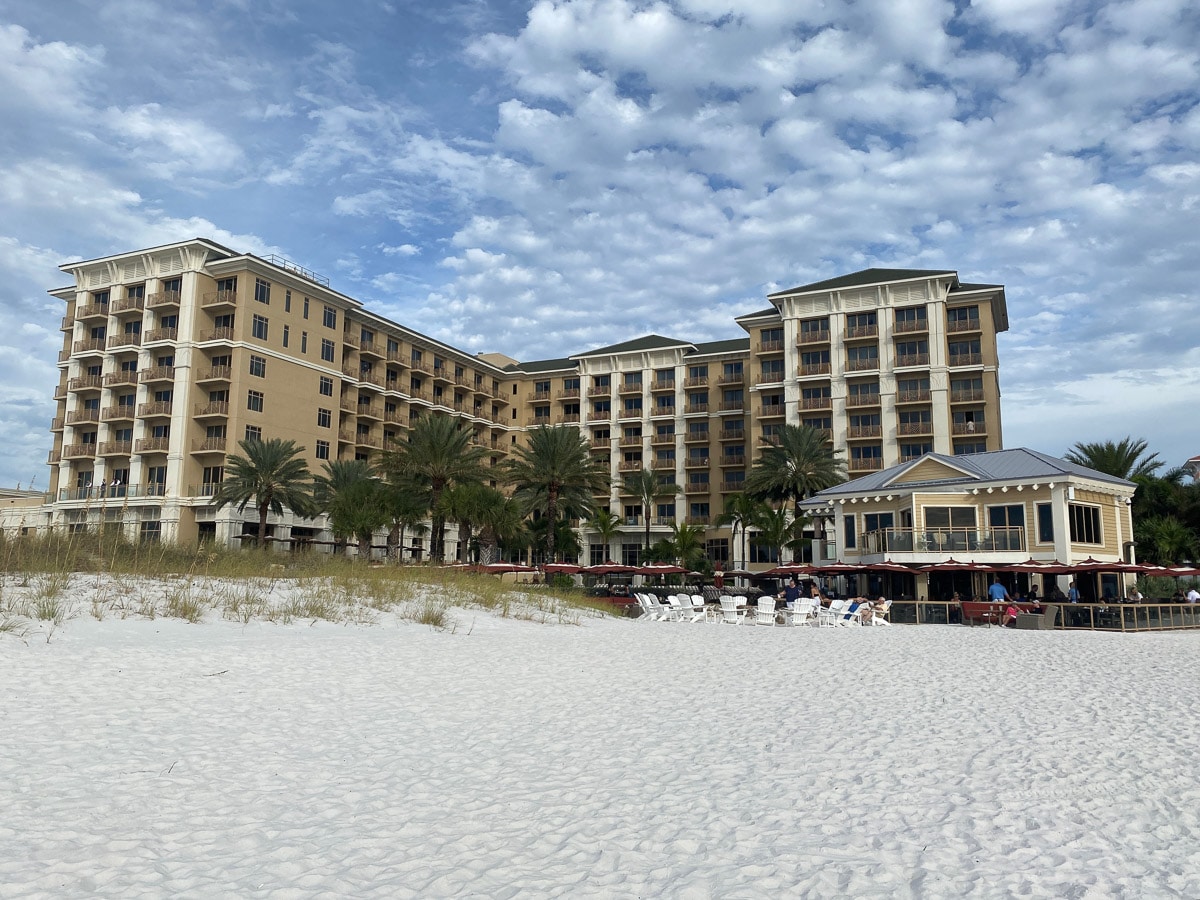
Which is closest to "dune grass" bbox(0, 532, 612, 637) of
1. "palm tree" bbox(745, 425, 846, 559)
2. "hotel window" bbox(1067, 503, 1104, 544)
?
"hotel window" bbox(1067, 503, 1104, 544)

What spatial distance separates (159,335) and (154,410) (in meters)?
5.16

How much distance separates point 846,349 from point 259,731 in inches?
2516

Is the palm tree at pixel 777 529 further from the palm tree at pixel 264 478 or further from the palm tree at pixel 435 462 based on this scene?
the palm tree at pixel 264 478

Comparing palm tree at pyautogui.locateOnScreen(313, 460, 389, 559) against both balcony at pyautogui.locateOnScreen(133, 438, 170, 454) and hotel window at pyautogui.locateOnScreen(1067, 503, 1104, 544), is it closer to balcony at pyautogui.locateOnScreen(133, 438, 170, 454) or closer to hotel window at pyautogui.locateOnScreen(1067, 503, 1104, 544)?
balcony at pyautogui.locateOnScreen(133, 438, 170, 454)

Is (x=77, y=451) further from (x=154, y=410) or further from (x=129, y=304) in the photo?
(x=129, y=304)

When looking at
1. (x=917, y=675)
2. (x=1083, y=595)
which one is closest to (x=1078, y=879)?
(x=917, y=675)

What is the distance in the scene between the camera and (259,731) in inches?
326

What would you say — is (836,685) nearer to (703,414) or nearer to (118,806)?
(118,806)

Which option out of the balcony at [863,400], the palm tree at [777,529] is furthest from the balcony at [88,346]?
the balcony at [863,400]

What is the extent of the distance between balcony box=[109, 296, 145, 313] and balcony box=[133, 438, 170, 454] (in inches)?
352

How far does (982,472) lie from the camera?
38000 mm

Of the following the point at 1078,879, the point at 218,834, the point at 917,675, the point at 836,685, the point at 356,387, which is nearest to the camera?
the point at 1078,879

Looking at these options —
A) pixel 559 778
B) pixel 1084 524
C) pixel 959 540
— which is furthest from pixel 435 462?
pixel 559 778

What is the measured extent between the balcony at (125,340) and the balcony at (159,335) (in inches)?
33.7
